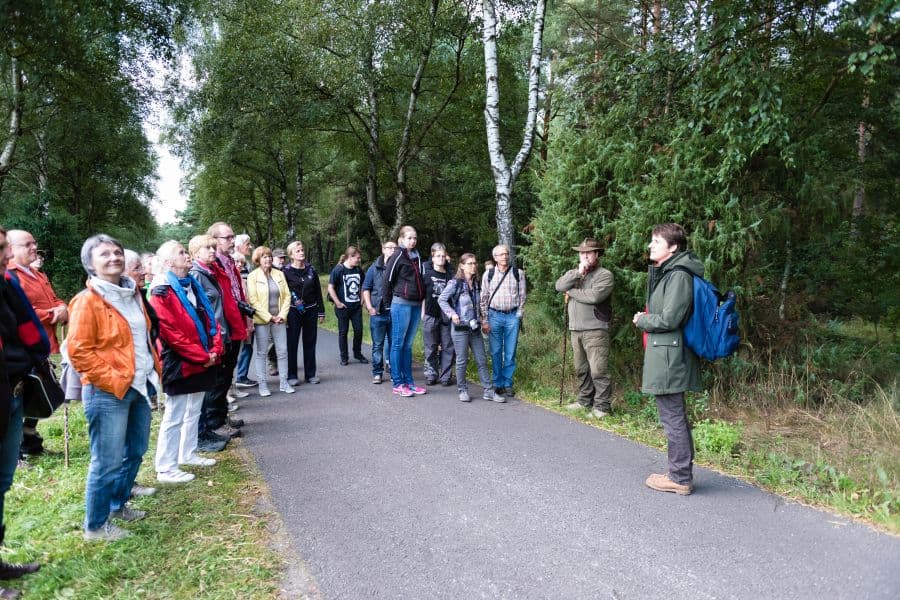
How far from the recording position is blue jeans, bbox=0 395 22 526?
10.2ft

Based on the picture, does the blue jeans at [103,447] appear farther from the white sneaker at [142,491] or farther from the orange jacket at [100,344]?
the white sneaker at [142,491]

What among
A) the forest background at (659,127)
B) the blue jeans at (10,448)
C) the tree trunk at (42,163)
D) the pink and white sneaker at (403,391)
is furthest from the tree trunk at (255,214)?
the blue jeans at (10,448)

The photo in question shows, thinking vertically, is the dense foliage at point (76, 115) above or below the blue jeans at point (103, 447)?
above

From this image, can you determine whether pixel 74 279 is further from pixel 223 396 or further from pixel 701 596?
pixel 701 596

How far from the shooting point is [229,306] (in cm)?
542

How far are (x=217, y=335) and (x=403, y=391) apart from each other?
310 centimetres

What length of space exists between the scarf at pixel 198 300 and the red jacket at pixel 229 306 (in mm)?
636

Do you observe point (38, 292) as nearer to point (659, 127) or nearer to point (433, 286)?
point (433, 286)

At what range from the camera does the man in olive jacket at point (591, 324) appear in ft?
21.2

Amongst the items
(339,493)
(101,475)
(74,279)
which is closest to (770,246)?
(339,493)

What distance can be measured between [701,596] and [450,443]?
2.84 metres

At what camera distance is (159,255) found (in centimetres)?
438

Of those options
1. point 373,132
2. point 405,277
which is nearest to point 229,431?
point 405,277

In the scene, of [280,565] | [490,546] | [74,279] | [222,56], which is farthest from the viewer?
[74,279]
